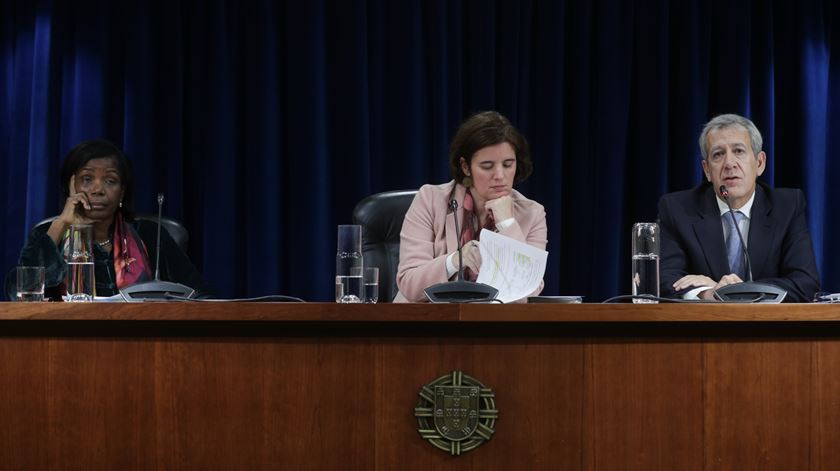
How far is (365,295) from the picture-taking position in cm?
202

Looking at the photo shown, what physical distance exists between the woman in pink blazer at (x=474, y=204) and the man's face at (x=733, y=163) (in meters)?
0.66

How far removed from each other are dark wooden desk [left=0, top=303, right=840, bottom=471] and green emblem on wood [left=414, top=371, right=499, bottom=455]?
0.02 m

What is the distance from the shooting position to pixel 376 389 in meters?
1.42

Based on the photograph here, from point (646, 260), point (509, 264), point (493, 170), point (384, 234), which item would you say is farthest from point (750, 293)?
point (384, 234)

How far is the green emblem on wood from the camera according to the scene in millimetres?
1409

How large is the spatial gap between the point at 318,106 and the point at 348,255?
5.28 ft

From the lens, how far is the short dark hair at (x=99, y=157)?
110 inches

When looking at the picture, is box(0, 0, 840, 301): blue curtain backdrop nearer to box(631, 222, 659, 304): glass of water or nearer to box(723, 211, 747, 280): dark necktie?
box(723, 211, 747, 280): dark necktie

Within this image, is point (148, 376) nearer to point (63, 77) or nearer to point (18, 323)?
point (18, 323)

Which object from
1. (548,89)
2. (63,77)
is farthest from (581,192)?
(63,77)

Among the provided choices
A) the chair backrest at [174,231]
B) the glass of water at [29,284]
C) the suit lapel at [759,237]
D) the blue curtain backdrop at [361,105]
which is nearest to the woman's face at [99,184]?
the chair backrest at [174,231]

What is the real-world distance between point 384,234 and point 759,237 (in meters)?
1.18

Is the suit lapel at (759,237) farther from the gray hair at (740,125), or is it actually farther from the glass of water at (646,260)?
the glass of water at (646,260)

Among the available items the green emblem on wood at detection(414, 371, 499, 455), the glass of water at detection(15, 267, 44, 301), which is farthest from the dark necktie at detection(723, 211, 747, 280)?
the glass of water at detection(15, 267, 44, 301)
